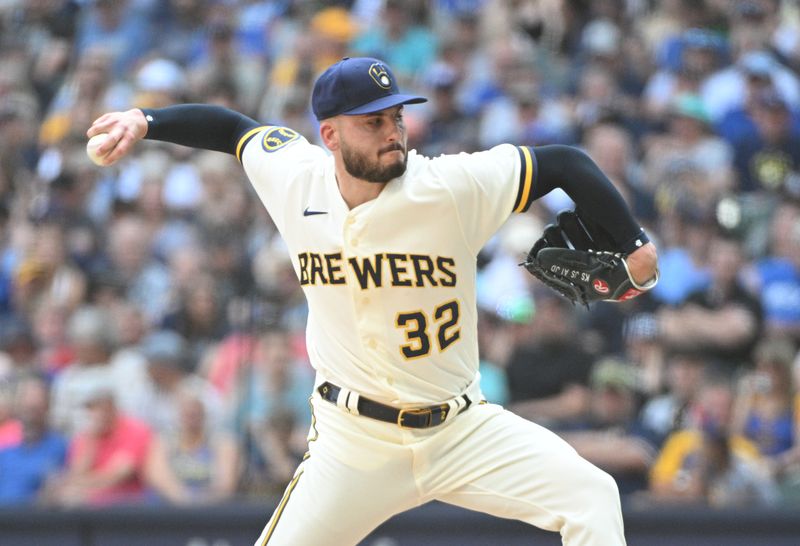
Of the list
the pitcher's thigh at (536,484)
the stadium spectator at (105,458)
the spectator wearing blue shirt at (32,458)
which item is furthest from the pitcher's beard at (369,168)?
the spectator wearing blue shirt at (32,458)

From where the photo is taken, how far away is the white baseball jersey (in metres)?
4.58

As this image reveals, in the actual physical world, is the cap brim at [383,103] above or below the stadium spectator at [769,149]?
above

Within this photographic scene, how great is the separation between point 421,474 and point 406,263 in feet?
2.57

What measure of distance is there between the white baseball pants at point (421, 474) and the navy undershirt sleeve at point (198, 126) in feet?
3.89

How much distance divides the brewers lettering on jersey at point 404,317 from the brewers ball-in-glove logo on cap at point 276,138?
0.70 feet

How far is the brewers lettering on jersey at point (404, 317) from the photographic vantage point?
454 cm

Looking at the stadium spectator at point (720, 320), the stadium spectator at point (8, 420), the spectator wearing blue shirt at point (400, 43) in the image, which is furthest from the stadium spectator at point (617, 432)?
the spectator wearing blue shirt at point (400, 43)

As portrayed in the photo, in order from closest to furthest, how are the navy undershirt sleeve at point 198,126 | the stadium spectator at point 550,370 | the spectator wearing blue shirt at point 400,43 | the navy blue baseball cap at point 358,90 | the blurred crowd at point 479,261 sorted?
the navy blue baseball cap at point 358,90
the navy undershirt sleeve at point 198,126
the blurred crowd at point 479,261
the stadium spectator at point 550,370
the spectator wearing blue shirt at point 400,43

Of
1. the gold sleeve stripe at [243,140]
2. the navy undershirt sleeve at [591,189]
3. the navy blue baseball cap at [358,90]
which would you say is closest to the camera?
the navy undershirt sleeve at [591,189]

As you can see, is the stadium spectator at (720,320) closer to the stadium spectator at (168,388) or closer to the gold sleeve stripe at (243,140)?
the stadium spectator at (168,388)

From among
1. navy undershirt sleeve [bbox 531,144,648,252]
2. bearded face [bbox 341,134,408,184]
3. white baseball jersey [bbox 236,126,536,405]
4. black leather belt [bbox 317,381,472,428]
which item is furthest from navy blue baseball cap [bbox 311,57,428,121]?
black leather belt [bbox 317,381,472,428]

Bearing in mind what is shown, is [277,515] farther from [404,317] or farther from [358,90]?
[358,90]

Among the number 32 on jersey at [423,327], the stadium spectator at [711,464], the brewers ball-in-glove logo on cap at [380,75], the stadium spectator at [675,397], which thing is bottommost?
the stadium spectator at [711,464]

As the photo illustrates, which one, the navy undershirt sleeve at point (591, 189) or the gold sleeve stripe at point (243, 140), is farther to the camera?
the gold sleeve stripe at point (243, 140)
